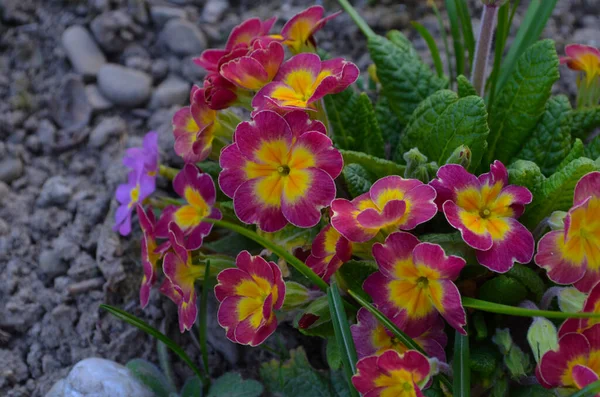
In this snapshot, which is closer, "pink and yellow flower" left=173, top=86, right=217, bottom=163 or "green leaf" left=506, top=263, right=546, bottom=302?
"green leaf" left=506, top=263, right=546, bottom=302

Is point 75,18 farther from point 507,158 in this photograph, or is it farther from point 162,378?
point 507,158

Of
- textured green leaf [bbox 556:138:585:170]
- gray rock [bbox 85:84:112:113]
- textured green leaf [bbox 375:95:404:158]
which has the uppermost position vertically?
textured green leaf [bbox 556:138:585:170]

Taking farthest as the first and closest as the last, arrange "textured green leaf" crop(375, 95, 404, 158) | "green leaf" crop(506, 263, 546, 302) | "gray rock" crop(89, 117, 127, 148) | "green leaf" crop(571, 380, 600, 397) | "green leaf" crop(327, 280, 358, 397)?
1. "gray rock" crop(89, 117, 127, 148)
2. "textured green leaf" crop(375, 95, 404, 158)
3. "green leaf" crop(506, 263, 546, 302)
4. "green leaf" crop(327, 280, 358, 397)
5. "green leaf" crop(571, 380, 600, 397)

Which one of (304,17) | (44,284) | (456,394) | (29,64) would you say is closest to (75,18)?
(29,64)

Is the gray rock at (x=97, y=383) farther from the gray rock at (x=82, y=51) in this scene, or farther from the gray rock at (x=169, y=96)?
the gray rock at (x=82, y=51)

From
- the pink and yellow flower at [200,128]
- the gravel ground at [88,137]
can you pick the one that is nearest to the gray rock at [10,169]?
the gravel ground at [88,137]

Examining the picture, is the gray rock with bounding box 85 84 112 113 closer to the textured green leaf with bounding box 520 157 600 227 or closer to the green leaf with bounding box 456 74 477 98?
the green leaf with bounding box 456 74 477 98

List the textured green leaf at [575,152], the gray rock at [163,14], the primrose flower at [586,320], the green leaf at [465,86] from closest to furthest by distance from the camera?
the primrose flower at [586,320]
the textured green leaf at [575,152]
the green leaf at [465,86]
the gray rock at [163,14]

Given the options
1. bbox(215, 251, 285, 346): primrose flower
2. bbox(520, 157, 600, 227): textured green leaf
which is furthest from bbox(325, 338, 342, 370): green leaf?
bbox(520, 157, 600, 227): textured green leaf
